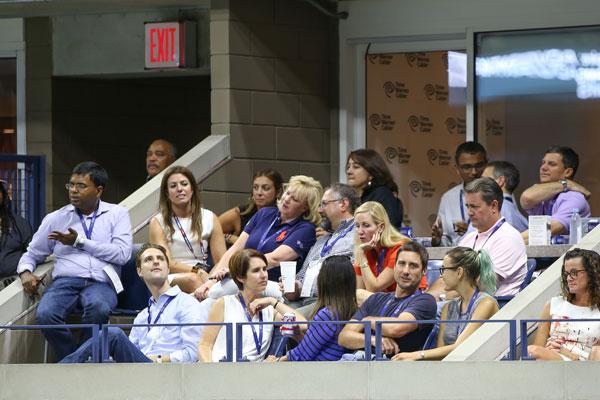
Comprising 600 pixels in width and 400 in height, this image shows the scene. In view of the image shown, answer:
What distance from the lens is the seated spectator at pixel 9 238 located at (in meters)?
14.7

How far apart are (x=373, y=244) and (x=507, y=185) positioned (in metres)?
1.82

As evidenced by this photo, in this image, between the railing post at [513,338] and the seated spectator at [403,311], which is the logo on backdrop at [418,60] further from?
the railing post at [513,338]

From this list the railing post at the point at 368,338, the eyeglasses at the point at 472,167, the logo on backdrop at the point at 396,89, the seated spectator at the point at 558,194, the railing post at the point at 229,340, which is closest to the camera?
the railing post at the point at 368,338

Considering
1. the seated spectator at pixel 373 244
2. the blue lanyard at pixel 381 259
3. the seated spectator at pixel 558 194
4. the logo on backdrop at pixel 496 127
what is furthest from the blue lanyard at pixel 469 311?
the logo on backdrop at pixel 496 127

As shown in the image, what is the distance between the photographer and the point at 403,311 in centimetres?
1155

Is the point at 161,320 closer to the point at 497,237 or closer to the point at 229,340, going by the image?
the point at 229,340

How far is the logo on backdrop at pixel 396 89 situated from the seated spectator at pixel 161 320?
244 inches

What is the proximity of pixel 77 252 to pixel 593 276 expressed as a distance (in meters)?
4.47

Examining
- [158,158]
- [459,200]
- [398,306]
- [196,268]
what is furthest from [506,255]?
[158,158]

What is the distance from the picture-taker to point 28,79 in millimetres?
18812

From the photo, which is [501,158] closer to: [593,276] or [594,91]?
[594,91]

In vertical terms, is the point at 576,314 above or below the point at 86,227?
below

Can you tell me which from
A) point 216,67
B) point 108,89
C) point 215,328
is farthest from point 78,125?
point 215,328

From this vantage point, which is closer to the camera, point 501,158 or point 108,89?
point 501,158
